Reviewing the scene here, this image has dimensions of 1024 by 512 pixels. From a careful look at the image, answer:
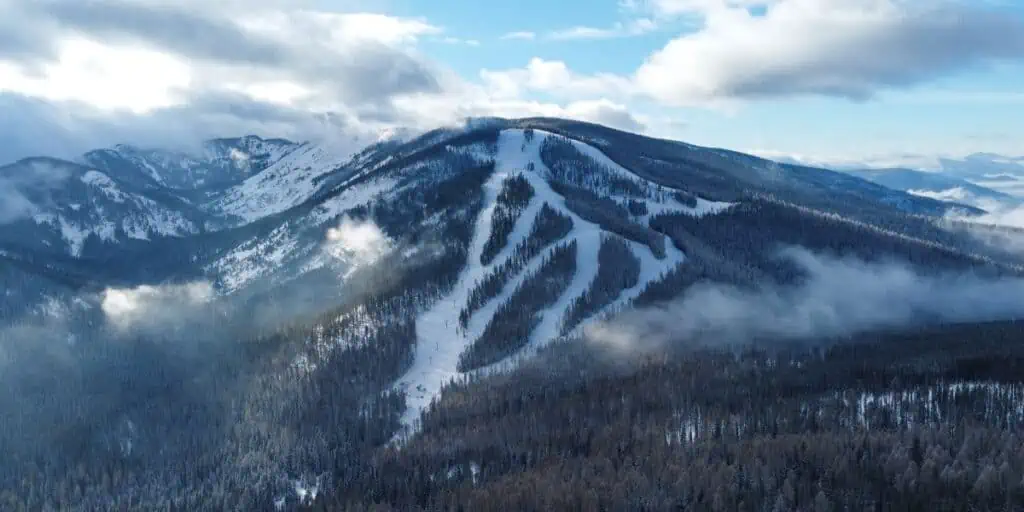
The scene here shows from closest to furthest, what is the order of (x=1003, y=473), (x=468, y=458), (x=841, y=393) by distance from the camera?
(x=1003, y=473)
(x=468, y=458)
(x=841, y=393)

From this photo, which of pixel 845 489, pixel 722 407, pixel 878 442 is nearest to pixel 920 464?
pixel 878 442

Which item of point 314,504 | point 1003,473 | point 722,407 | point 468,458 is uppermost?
point 1003,473

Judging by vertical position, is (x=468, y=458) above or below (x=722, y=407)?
below

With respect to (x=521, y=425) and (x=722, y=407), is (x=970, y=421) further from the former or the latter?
(x=521, y=425)

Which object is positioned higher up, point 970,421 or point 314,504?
point 970,421

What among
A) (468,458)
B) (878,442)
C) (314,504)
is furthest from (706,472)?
(314,504)

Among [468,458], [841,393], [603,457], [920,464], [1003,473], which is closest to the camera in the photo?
[1003,473]

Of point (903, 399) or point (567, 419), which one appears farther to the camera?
point (567, 419)

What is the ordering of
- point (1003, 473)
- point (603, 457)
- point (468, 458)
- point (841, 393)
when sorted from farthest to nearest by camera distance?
point (841, 393) < point (468, 458) < point (603, 457) < point (1003, 473)

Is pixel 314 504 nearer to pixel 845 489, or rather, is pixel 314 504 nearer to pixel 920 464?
pixel 845 489
